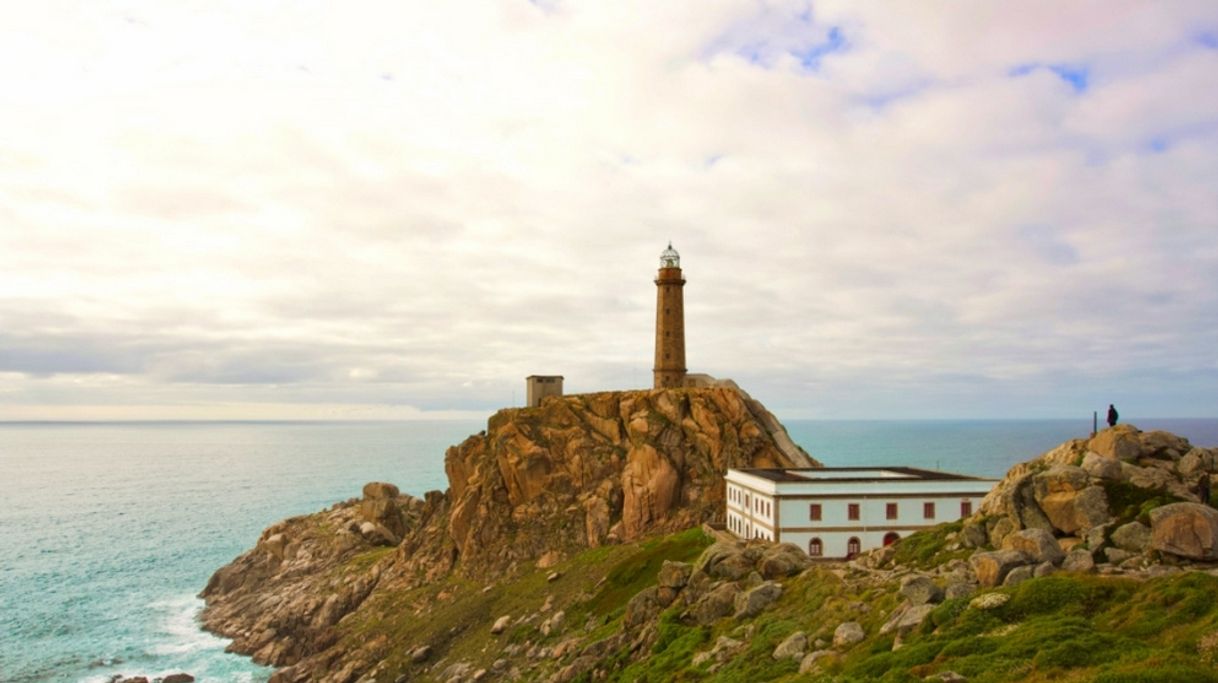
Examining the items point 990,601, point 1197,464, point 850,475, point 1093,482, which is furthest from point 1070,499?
point 850,475

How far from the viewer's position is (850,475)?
238 feet

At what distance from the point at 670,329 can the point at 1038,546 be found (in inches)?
2849

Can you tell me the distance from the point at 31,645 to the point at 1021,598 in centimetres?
10417

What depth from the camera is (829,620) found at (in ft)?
115

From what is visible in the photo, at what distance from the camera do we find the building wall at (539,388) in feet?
327

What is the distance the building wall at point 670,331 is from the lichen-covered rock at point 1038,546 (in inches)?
2779

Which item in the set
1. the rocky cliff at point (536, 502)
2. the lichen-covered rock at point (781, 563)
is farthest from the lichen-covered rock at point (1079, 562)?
the rocky cliff at point (536, 502)

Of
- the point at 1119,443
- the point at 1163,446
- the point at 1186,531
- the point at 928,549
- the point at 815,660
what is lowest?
the point at 815,660

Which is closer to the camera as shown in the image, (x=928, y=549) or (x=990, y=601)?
(x=990, y=601)

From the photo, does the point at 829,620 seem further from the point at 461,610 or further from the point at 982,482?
the point at 461,610

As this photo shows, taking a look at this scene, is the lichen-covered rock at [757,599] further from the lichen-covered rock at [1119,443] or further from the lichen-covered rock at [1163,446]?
the lichen-covered rock at [1163,446]

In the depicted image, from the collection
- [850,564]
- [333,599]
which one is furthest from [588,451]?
[850,564]

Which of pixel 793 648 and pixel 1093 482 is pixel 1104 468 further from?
pixel 793 648

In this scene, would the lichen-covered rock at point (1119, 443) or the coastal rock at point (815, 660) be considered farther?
the lichen-covered rock at point (1119, 443)
